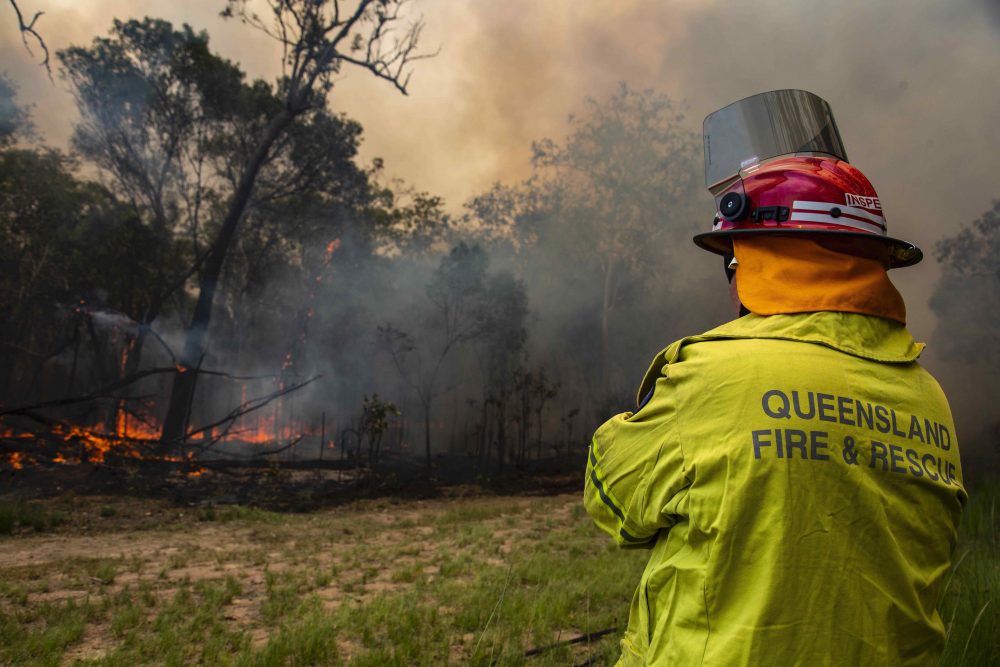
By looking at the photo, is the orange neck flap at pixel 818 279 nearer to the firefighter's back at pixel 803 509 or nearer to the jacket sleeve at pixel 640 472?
the firefighter's back at pixel 803 509

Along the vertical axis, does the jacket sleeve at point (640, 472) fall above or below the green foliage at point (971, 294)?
below

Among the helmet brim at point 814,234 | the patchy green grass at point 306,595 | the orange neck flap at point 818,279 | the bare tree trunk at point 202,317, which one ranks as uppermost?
the bare tree trunk at point 202,317

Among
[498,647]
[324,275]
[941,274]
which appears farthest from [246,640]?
[324,275]

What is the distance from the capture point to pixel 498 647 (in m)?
3.69

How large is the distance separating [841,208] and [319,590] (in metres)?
4.88

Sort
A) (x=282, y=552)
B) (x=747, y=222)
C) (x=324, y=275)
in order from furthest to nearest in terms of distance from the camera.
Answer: (x=324, y=275) → (x=282, y=552) → (x=747, y=222)

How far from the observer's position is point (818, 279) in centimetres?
136

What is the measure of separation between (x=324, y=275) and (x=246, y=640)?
15783mm

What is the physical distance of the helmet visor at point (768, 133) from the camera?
6.50ft

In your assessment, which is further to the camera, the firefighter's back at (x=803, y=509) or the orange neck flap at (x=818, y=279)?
the orange neck flap at (x=818, y=279)

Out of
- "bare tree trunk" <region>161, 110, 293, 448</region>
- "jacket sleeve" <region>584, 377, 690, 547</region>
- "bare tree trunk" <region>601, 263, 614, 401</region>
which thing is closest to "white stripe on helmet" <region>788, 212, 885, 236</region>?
"jacket sleeve" <region>584, 377, 690, 547</region>

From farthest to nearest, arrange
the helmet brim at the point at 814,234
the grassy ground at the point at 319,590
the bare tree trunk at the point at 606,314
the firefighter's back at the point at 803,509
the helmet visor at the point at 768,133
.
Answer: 1. the bare tree trunk at the point at 606,314
2. the grassy ground at the point at 319,590
3. the helmet visor at the point at 768,133
4. the helmet brim at the point at 814,234
5. the firefighter's back at the point at 803,509

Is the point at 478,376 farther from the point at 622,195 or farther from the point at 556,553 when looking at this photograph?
the point at 556,553

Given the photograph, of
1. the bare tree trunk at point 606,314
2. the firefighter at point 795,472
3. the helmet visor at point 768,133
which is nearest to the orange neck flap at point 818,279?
the firefighter at point 795,472
